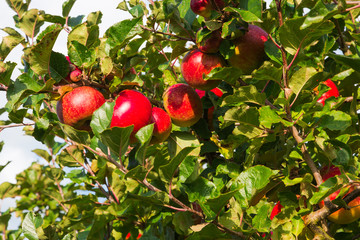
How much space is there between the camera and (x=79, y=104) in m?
1.42

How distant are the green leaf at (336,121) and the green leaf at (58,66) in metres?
1.04

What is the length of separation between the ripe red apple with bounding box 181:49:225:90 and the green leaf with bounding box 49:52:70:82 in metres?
0.56

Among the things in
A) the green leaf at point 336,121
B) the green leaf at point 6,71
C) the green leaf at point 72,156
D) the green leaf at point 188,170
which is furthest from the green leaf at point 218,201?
the green leaf at point 72,156

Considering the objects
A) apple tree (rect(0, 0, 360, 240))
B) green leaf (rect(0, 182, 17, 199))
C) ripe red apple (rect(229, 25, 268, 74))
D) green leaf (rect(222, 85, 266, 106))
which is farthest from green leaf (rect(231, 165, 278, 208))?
Result: green leaf (rect(0, 182, 17, 199))

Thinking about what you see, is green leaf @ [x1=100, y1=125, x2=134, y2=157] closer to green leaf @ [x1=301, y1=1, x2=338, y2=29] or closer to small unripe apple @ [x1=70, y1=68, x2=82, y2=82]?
small unripe apple @ [x1=70, y1=68, x2=82, y2=82]

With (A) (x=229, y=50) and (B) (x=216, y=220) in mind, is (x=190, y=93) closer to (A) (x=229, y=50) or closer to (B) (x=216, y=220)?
(A) (x=229, y=50)

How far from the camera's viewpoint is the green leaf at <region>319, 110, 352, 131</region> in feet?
4.60

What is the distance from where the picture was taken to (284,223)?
4.57ft

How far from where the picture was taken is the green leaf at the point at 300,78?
1382 millimetres

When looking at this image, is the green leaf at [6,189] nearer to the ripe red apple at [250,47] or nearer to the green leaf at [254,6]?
the ripe red apple at [250,47]

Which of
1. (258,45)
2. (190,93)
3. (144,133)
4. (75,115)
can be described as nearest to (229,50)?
(258,45)

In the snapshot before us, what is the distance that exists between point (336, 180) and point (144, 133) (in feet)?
2.26

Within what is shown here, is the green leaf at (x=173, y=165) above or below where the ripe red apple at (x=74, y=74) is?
below

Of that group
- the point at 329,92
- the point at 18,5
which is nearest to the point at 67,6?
the point at 18,5
